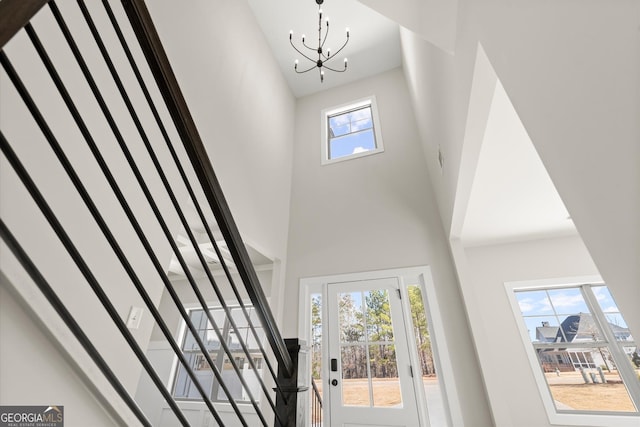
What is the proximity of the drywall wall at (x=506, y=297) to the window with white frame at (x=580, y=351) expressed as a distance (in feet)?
0.34

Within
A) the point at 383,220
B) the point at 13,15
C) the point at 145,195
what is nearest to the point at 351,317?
the point at 383,220

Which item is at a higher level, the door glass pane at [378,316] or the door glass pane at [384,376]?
the door glass pane at [378,316]

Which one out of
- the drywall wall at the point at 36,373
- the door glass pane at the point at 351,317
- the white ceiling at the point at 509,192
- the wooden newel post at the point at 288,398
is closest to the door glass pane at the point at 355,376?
the door glass pane at the point at 351,317

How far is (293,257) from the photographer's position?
3.83m

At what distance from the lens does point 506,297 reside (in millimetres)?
3271

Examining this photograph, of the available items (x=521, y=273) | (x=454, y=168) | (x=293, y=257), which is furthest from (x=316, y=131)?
(x=521, y=273)

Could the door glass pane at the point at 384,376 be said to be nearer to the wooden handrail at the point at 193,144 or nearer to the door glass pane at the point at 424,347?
→ the door glass pane at the point at 424,347

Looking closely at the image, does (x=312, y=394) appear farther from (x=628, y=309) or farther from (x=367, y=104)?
(x=367, y=104)

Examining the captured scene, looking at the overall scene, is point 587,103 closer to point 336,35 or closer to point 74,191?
point 74,191

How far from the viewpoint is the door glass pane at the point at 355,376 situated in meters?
2.93

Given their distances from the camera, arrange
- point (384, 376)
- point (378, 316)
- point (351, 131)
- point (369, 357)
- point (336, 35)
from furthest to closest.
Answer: point (351, 131) < point (336, 35) < point (378, 316) < point (369, 357) < point (384, 376)

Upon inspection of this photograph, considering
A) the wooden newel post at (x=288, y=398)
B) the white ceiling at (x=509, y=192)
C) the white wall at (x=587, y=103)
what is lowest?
the wooden newel post at (x=288, y=398)

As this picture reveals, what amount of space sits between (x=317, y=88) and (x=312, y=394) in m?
4.67

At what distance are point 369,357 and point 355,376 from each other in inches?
9.2
